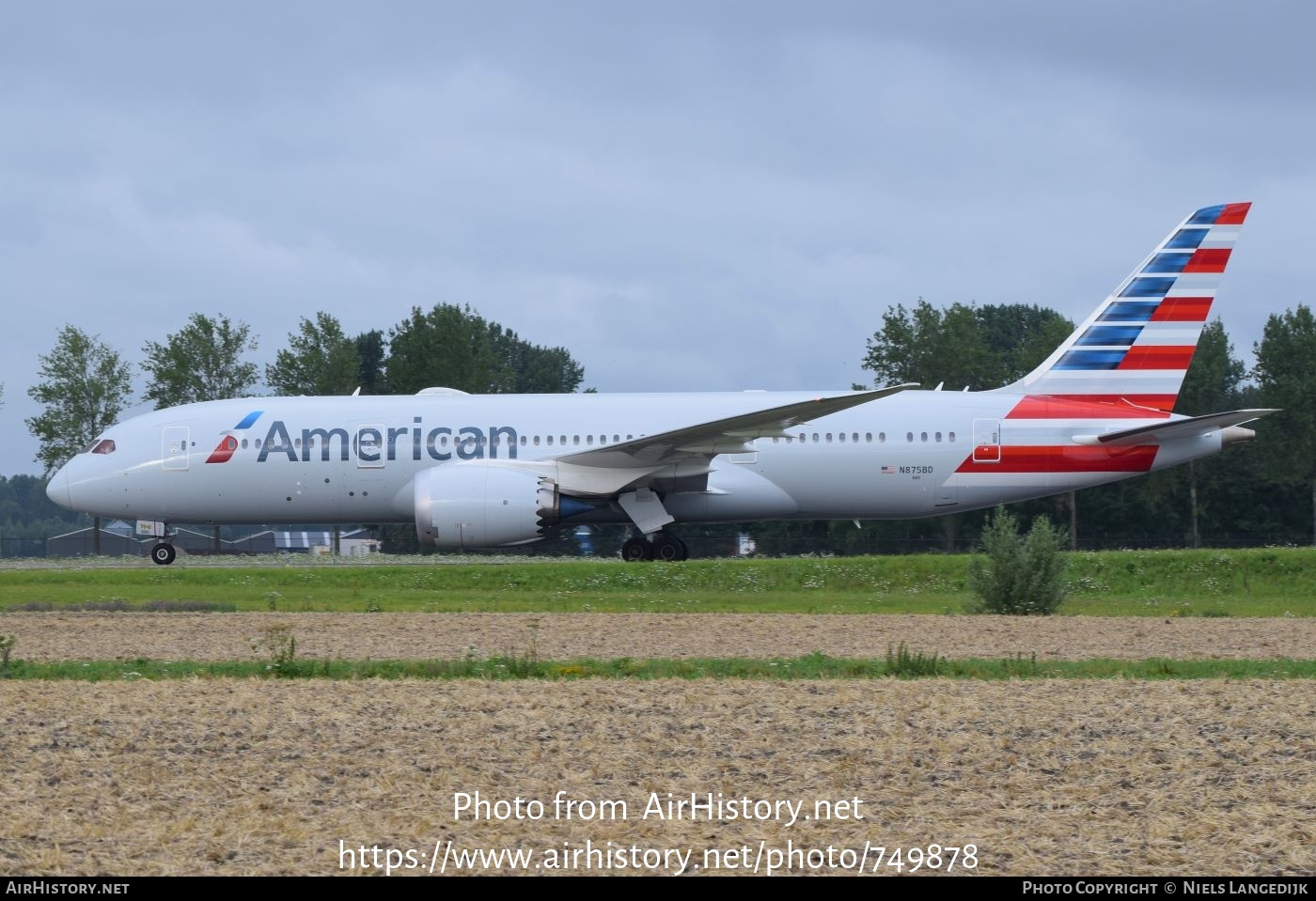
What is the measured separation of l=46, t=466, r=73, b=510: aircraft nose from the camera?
2788 centimetres

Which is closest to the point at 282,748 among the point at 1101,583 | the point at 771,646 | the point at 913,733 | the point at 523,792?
the point at 523,792

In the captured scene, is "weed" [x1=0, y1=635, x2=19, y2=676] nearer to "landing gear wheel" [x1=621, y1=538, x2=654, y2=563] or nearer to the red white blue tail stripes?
"landing gear wheel" [x1=621, y1=538, x2=654, y2=563]

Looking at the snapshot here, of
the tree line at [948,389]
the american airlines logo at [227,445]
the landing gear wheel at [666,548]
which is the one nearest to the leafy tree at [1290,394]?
the tree line at [948,389]

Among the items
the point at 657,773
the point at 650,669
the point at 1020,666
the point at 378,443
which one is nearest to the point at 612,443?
the point at 378,443

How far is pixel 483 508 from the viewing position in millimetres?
24562

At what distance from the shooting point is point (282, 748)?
8477 mm

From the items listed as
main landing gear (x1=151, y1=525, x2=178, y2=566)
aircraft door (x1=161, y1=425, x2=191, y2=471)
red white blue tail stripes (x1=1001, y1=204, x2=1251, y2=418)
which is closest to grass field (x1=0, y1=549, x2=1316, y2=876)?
red white blue tail stripes (x1=1001, y1=204, x2=1251, y2=418)

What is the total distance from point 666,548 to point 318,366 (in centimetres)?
2448

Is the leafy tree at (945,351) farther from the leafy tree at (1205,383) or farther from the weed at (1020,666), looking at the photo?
the weed at (1020,666)

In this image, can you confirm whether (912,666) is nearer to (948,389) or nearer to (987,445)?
(987,445)

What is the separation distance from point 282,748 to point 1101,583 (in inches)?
707

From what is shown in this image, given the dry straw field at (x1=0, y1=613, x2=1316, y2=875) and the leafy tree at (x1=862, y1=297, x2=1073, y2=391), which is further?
the leafy tree at (x1=862, y1=297, x2=1073, y2=391)

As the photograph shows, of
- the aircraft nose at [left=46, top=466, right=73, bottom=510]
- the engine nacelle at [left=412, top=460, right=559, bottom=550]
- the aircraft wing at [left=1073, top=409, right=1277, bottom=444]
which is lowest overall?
the engine nacelle at [left=412, top=460, right=559, bottom=550]

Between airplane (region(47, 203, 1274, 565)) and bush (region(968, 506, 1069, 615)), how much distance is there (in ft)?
22.2
